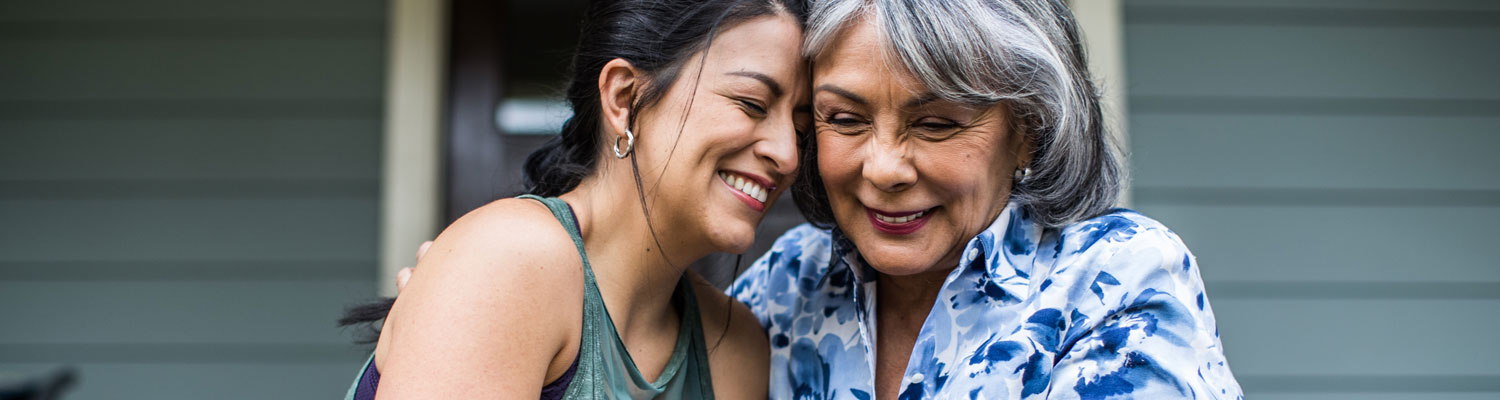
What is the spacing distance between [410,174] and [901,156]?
1.54m

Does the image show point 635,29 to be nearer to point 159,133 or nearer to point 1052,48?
point 1052,48

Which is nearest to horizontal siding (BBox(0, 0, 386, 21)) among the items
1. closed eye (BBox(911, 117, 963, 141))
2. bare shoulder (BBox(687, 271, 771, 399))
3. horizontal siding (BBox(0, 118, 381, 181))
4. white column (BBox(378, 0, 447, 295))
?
white column (BBox(378, 0, 447, 295))

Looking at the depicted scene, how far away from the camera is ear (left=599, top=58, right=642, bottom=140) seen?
1362 mm

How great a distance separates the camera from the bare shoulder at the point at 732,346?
1584 mm

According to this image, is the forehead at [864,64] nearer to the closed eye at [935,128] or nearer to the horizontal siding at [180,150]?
the closed eye at [935,128]

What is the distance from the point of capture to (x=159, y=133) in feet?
8.53

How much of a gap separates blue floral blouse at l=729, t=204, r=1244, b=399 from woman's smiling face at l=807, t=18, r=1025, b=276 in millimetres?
55

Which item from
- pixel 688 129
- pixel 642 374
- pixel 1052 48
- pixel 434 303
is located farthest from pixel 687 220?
pixel 1052 48

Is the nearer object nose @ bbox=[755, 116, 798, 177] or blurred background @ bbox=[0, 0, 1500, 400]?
nose @ bbox=[755, 116, 798, 177]

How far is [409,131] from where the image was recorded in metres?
2.47

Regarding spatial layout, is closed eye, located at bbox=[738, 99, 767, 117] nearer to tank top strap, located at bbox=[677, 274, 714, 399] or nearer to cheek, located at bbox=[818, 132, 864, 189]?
cheek, located at bbox=[818, 132, 864, 189]

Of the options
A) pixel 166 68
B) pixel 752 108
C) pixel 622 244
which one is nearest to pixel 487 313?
pixel 622 244

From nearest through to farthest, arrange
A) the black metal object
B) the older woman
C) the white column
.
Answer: the older woman, the black metal object, the white column

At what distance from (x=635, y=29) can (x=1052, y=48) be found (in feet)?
1.84
